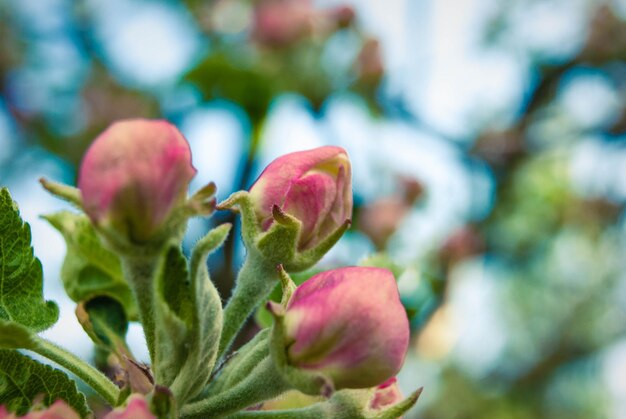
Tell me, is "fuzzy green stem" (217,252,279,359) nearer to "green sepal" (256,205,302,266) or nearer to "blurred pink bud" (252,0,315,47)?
"green sepal" (256,205,302,266)

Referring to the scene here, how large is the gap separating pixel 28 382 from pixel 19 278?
14cm

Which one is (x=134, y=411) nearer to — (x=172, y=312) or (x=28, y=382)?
(x=172, y=312)

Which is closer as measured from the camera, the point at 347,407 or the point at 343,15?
the point at 347,407

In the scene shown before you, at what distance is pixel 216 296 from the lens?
75 centimetres

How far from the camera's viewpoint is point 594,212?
4.84m

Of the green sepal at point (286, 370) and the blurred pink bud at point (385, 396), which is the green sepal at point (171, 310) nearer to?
the green sepal at point (286, 370)

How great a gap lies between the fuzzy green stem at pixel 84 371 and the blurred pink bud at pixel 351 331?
0.21m

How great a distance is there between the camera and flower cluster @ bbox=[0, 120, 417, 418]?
0.65 meters

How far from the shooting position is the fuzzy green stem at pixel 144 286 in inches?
27.6

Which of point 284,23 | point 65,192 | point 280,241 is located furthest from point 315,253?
point 284,23

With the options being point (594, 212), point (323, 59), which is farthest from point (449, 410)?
point (323, 59)

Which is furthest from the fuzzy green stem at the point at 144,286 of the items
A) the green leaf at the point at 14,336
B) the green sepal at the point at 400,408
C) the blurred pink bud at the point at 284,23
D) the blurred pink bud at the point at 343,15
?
the blurred pink bud at the point at 343,15

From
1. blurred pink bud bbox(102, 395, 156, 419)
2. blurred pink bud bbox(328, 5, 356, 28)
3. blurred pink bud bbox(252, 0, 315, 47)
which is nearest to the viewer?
blurred pink bud bbox(102, 395, 156, 419)

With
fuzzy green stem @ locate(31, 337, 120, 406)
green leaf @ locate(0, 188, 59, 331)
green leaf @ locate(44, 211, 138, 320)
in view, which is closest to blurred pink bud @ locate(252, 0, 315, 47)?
green leaf @ locate(44, 211, 138, 320)
